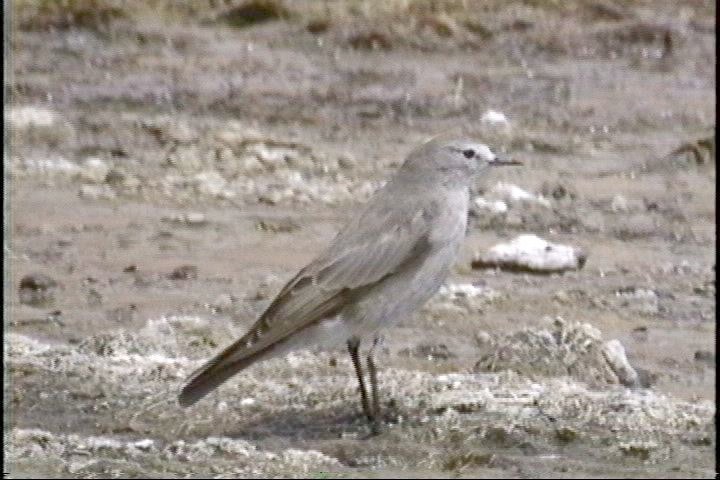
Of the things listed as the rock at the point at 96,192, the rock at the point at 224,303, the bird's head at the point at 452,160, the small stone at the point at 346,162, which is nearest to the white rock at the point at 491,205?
the small stone at the point at 346,162

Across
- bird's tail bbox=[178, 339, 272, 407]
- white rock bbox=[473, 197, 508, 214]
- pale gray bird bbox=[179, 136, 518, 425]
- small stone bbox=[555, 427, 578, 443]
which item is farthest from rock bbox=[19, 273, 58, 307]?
small stone bbox=[555, 427, 578, 443]

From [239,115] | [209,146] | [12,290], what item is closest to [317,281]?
[12,290]

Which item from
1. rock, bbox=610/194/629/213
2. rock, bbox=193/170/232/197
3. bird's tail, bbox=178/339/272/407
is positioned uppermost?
bird's tail, bbox=178/339/272/407

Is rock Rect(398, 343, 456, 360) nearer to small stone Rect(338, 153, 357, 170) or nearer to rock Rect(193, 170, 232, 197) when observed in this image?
rock Rect(193, 170, 232, 197)

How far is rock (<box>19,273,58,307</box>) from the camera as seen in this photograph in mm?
9422

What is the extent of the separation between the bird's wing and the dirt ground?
411 millimetres

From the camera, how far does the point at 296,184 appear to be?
1162cm

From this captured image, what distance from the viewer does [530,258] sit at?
9938mm

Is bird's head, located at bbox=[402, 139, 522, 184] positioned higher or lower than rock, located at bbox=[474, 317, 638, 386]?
higher

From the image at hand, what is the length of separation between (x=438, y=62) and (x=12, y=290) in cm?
619

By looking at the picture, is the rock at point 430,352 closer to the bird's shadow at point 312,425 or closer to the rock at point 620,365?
the rock at point 620,365

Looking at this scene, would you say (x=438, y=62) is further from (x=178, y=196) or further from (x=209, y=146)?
(x=178, y=196)

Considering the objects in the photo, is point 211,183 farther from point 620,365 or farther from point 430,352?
point 620,365

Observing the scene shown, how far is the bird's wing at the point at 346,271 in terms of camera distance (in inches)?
291
